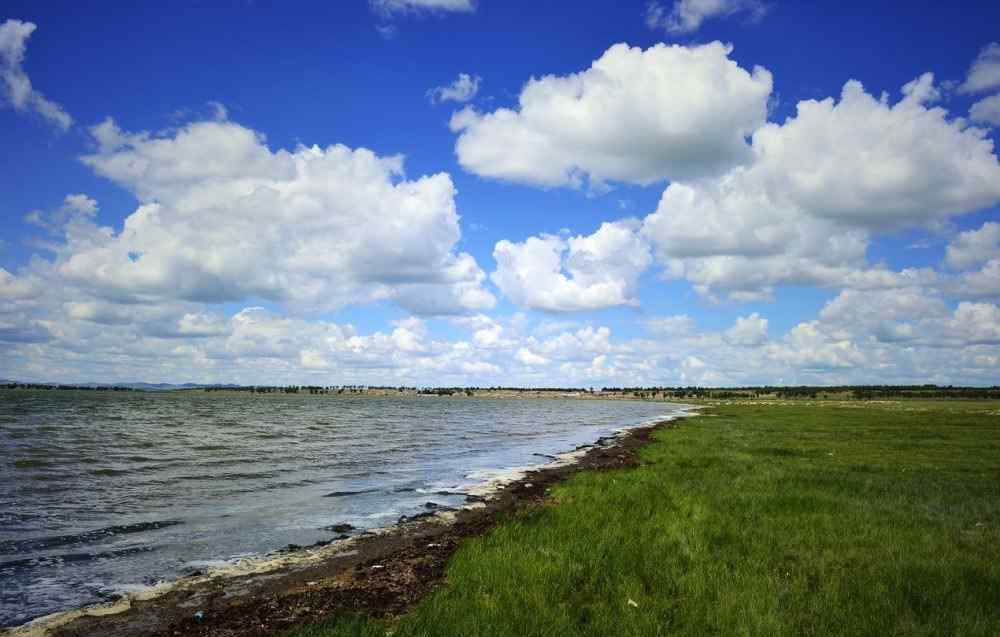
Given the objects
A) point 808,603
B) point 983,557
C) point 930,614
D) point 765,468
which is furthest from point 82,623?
point 765,468

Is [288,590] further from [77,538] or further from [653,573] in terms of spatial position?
[77,538]

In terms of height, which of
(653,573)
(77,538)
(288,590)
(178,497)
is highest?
(653,573)

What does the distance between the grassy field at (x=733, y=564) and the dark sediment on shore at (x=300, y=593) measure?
98 centimetres

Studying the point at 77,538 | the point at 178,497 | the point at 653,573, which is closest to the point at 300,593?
the point at 653,573

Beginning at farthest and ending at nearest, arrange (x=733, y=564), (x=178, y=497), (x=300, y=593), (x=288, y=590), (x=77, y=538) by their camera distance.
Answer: (x=178, y=497) < (x=77, y=538) < (x=288, y=590) < (x=733, y=564) < (x=300, y=593)

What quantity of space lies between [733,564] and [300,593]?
920 centimetres

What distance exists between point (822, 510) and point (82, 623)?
18891mm

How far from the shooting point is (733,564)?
12.2 m

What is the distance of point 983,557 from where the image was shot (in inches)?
486

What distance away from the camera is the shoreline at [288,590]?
10.6 m

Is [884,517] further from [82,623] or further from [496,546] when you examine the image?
[82,623]

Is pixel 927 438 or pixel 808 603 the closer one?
pixel 808 603

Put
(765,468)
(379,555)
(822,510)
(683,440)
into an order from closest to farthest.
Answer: (379,555)
(822,510)
(765,468)
(683,440)

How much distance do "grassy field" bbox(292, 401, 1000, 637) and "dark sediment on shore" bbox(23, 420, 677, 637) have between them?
985mm
